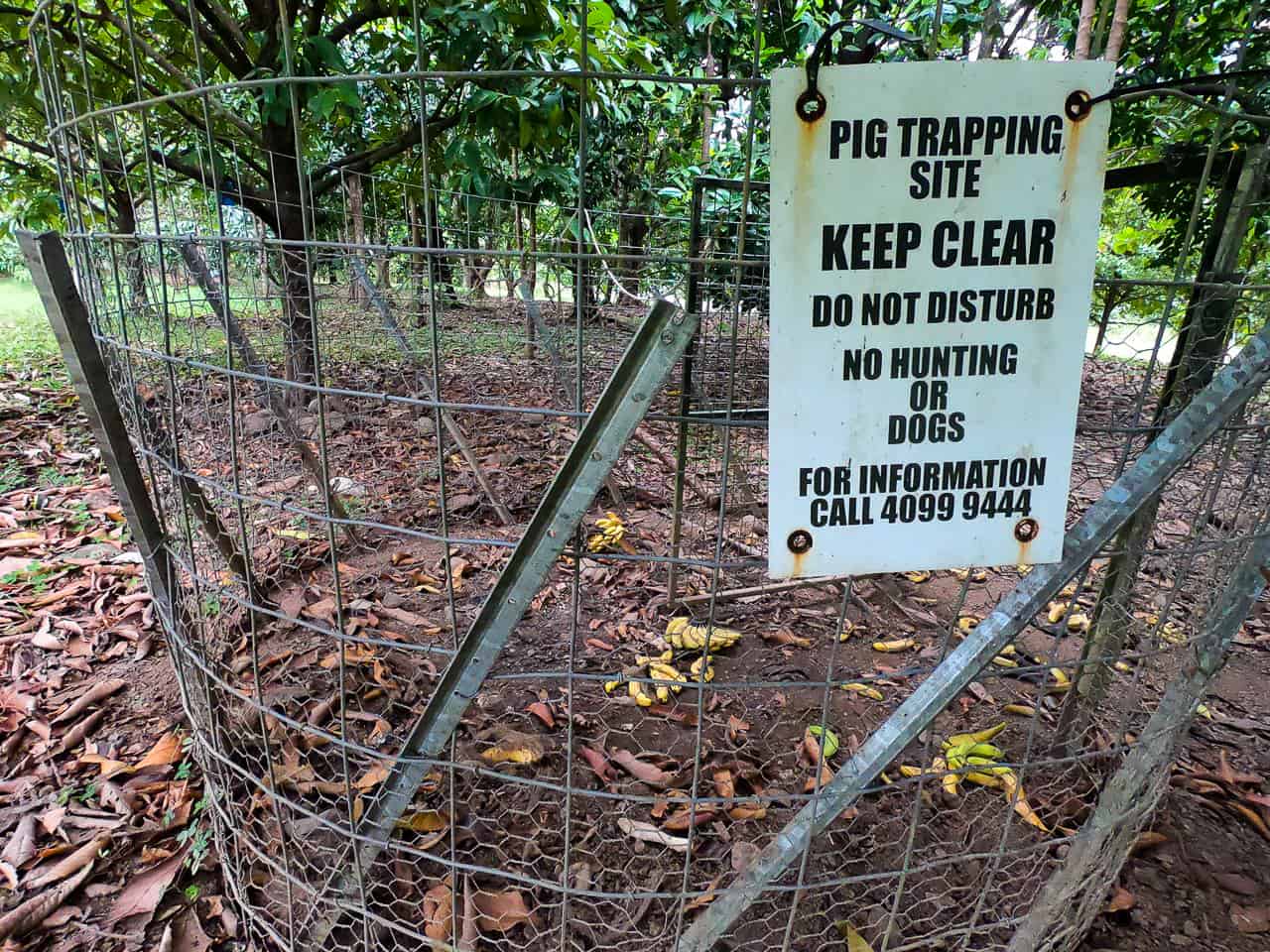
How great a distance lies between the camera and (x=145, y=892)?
2137 mm

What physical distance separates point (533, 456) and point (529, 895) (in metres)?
3.25

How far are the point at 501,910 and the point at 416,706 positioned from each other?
0.92 metres

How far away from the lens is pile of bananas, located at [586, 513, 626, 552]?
12.8 ft

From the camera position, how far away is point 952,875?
2107mm

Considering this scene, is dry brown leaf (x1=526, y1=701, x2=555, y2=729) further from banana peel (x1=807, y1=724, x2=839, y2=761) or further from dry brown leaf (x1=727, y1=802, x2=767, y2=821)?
banana peel (x1=807, y1=724, x2=839, y2=761)

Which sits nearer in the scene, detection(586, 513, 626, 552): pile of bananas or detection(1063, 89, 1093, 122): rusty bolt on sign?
detection(1063, 89, 1093, 122): rusty bolt on sign

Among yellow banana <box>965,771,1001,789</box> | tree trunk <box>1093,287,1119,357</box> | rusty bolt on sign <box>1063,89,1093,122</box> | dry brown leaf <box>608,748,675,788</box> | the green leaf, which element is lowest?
yellow banana <box>965,771,1001,789</box>

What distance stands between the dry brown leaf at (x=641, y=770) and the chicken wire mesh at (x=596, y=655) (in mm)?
11

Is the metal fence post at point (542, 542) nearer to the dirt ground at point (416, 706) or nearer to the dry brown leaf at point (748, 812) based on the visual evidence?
the dirt ground at point (416, 706)

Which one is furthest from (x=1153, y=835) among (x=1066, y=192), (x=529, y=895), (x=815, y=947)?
(x=1066, y=192)

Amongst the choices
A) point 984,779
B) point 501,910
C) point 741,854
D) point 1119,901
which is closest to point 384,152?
point 501,910

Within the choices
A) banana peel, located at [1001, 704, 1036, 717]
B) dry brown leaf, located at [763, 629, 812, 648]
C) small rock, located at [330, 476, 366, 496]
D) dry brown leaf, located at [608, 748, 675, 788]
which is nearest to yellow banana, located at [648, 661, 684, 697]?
dry brown leaf, located at [608, 748, 675, 788]

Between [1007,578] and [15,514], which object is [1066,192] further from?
[15,514]

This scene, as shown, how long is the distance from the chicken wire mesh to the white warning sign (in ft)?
0.36
